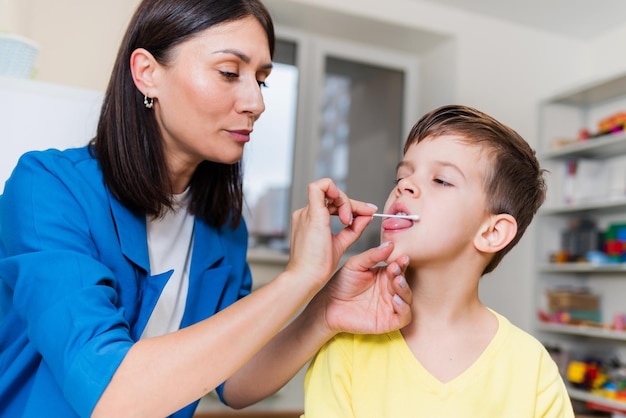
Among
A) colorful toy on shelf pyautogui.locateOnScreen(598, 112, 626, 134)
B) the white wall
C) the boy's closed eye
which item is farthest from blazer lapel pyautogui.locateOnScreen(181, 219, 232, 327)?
colorful toy on shelf pyautogui.locateOnScreen(598, 112, 626, 134)

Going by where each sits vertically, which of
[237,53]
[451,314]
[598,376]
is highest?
[237,53]

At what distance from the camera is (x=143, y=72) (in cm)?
121

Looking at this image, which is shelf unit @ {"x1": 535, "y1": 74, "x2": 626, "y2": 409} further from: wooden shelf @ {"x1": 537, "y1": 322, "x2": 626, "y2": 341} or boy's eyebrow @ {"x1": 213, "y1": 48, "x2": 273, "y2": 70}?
boy's eyebrow @ {"x1": 213, "y1": 48, "x2": 273, "y2": 70}

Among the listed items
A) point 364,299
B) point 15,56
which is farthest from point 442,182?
point 15,56

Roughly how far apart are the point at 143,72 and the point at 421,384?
78cm

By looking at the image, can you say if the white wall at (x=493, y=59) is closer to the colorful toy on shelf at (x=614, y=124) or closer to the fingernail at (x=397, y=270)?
the colorful toy on shelf at (x=614, y=124)

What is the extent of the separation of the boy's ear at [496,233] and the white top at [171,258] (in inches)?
23.6

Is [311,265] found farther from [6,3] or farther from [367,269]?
[6,3]

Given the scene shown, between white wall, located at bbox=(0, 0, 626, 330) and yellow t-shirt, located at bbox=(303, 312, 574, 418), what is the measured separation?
3045 mm

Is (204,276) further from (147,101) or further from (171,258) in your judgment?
(147,101)

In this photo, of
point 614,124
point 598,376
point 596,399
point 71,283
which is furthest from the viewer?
point 614,124

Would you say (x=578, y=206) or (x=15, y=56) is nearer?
(x=15, y=56)

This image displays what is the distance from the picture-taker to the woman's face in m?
1.14

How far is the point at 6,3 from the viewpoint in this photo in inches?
116
